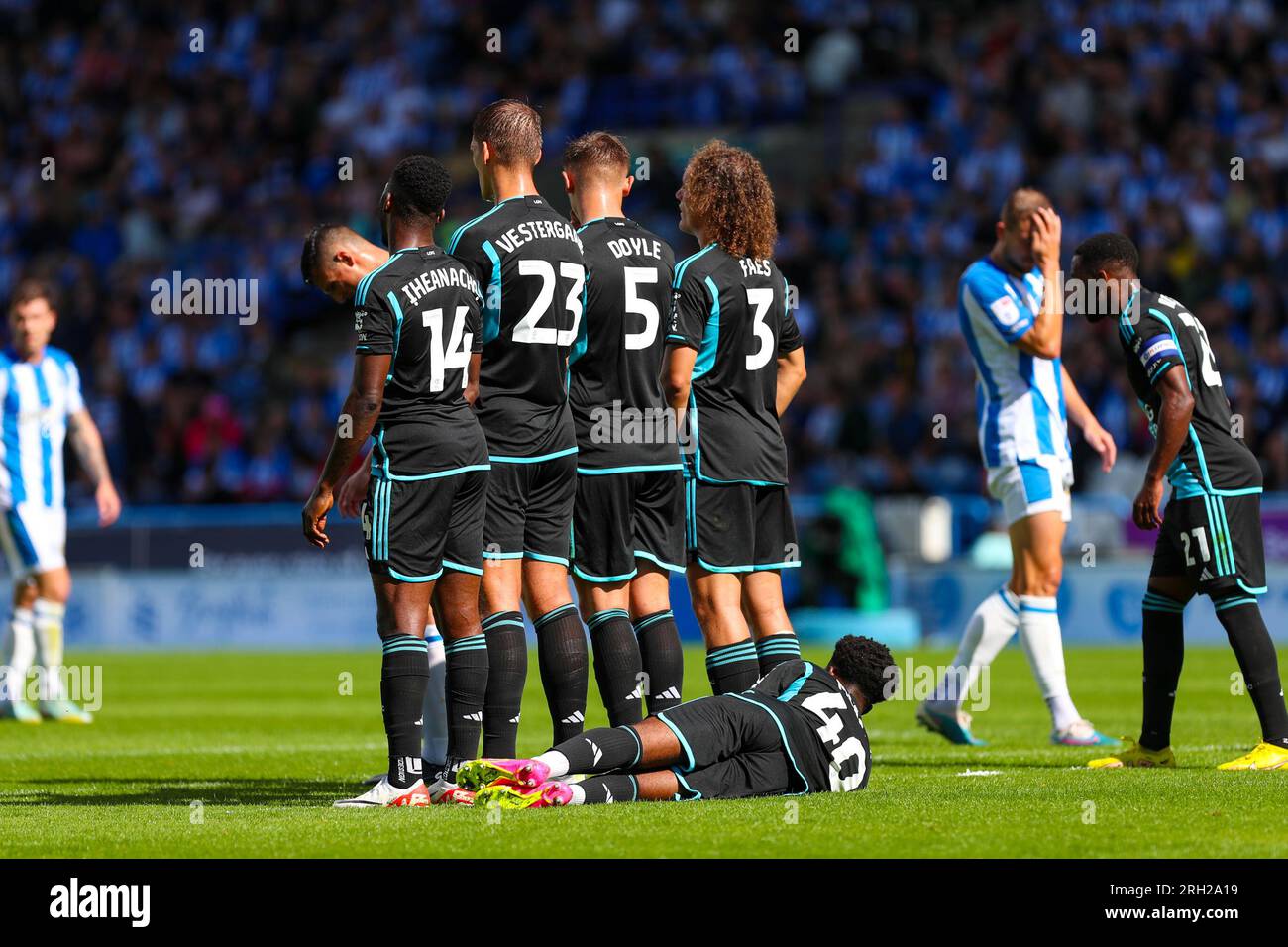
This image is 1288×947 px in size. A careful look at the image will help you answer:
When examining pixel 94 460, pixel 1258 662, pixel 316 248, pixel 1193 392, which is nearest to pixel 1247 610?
pixel 1258 662

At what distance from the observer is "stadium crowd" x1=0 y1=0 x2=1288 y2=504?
2302 centimetres

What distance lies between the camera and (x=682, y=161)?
2770 cm

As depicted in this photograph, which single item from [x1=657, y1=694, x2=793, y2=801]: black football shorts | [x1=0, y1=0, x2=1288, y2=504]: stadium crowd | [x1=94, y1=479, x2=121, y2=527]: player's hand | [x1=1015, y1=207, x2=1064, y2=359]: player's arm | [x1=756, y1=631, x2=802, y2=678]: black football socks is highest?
[x1=0, y1=0, x2=1288, y2=504]: stadium crowd

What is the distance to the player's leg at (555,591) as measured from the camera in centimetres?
782

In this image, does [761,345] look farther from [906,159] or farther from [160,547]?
[906,159]

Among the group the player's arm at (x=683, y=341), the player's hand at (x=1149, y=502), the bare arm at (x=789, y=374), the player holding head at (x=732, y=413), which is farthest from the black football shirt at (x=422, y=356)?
the player's hand at (x=1149, y=502)

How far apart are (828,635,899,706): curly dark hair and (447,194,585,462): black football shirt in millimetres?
1352

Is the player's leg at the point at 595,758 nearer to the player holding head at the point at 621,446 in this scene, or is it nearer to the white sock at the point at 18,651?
the player holding head at the point at 621,446

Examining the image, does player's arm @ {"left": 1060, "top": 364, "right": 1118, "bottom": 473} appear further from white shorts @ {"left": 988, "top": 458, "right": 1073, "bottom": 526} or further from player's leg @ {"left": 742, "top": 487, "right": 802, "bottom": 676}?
player's leg @ {"left": 742, "top": 487, "right": 802, "bottom": 676}

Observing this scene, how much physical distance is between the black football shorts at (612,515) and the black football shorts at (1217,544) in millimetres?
2262

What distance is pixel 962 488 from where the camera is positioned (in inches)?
859

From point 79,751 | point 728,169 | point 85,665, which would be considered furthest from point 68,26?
point 728,169

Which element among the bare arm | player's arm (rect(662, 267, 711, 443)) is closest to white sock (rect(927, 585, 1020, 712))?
the bare arm
